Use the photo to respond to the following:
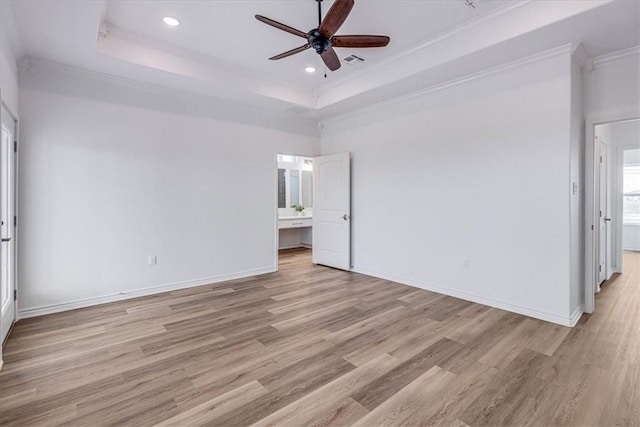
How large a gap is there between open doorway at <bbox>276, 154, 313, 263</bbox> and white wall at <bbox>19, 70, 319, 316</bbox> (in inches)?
94.9

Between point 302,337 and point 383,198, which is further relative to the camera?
point 383,198

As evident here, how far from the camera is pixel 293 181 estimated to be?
27.2 feet

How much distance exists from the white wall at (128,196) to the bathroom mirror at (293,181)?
8.19ft

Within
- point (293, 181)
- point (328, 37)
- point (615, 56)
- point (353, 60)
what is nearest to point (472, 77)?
point (615, 56)

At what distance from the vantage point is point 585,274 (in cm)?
361

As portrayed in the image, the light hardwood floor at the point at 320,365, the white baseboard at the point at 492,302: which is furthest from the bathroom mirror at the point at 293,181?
the light hardwood floor at the point at 320,365

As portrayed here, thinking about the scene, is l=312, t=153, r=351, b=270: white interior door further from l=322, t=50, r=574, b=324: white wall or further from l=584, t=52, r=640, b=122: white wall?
l=584, t=52, r=640, b=122: white wall

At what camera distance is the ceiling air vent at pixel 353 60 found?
4.00m

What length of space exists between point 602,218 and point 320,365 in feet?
15.7

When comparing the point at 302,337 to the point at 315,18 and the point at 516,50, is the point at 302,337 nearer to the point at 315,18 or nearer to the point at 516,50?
the point at 315,18

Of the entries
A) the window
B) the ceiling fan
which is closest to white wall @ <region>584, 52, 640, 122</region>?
the ceiling fan

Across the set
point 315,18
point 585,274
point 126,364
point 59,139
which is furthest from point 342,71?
point 126,364

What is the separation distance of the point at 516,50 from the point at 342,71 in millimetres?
2125

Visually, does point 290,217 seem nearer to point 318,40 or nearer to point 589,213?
point 318,40
